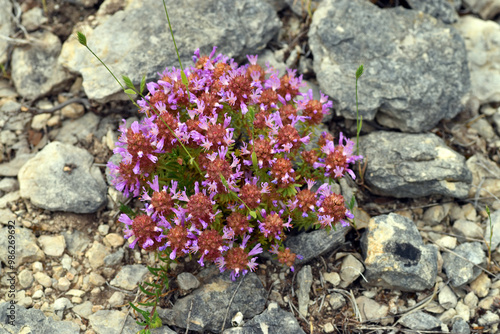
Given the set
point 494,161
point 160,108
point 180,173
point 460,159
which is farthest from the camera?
point 494,161

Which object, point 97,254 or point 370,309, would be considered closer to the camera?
point 370,309

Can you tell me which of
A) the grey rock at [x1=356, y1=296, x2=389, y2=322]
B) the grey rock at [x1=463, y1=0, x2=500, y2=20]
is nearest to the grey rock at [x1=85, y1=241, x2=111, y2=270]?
the grey rock at [x1=356, y1=296, x2=389, y2=322]

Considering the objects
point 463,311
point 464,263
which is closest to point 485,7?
point 464,263

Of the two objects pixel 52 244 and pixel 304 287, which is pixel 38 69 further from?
pixel 304 287

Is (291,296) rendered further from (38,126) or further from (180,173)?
(38,126)

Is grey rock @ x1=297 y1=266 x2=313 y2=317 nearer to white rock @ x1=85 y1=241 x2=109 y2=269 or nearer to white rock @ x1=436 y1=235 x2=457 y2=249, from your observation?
white rock @ x1=436 y1=235 x2=457 y2=249

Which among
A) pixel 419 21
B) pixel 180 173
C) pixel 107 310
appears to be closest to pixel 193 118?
pixel 180 173
